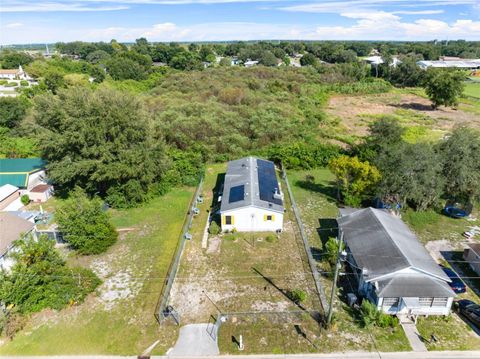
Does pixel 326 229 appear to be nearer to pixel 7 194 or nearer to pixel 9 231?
pixel 9 231

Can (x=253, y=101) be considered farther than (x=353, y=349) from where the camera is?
Yes

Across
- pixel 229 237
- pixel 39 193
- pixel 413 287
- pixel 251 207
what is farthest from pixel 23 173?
pixel 413 287

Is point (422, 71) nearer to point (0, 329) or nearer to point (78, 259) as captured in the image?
point (78, 259)

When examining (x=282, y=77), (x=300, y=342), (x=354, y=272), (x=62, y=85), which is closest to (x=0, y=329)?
(x=300, y=342)

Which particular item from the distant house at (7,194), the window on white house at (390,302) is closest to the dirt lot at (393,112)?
the window on white house at (390,302)

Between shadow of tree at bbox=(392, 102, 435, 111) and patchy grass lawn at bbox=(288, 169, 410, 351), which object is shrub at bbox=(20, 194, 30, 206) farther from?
shadow of tree at bbox=(392, 102, 435, 111)

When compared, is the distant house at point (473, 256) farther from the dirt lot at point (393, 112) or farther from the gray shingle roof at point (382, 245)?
the dirt lot at point (393, 112)

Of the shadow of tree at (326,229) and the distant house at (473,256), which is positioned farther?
the shadow of tree at (326,229)
